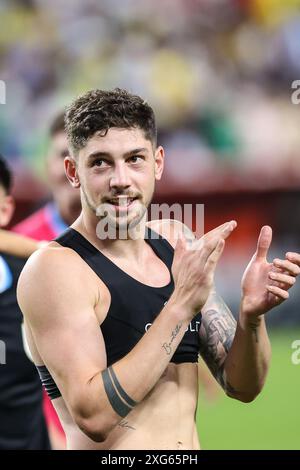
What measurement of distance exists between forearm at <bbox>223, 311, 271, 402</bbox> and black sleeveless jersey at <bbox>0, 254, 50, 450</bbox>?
6.81 ft

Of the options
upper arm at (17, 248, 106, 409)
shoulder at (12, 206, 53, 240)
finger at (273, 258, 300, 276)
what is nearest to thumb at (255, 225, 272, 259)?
finger at (273, 258, 300, 276)

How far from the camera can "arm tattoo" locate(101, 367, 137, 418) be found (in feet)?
8.92

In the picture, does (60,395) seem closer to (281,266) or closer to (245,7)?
(281,266)

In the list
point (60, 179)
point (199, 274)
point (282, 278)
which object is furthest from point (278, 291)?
point (60, 179)

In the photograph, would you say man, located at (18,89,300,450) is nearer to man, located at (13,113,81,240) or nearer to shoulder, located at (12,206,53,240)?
man, located at (13,113,81,240)

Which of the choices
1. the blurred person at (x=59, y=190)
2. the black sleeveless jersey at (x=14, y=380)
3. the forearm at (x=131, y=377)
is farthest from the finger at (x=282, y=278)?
the black sleeveless jersey at (x=14, y=380)

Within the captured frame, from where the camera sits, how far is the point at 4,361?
511 cm

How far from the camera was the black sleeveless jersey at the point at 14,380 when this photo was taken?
16.8ft

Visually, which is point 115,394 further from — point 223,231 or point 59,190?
point 59,190

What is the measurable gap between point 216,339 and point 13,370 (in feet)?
6.91

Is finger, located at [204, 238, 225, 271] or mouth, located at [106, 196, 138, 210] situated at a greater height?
mouth, located at [106, 196, 138, 210]

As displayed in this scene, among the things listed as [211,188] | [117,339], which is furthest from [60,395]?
[211,188]

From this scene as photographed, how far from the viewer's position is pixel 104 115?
9.82 ft
